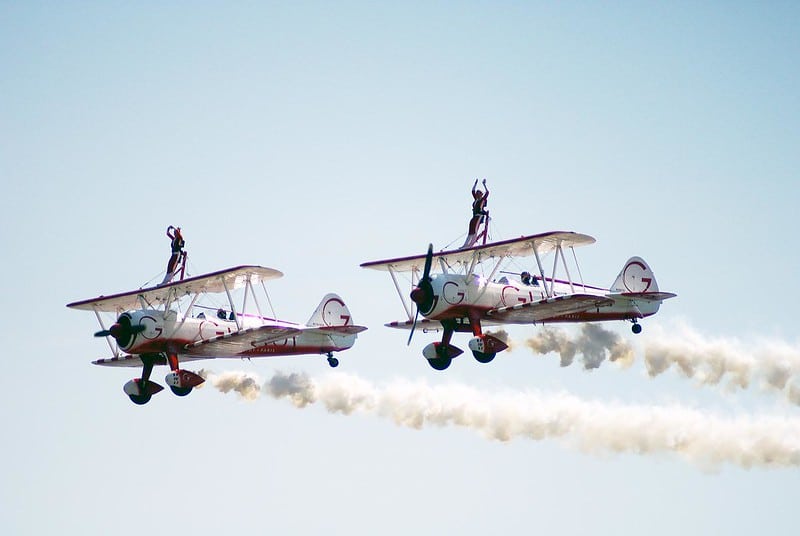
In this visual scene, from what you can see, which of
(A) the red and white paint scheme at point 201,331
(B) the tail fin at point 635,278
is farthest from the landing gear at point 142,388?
(B) the tail fin at point 635,278

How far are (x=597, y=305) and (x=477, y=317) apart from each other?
3890mm

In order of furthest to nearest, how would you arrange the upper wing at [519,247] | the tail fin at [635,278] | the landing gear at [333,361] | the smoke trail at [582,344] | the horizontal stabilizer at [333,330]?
the landing gear at [333,361], the horizontal stabilizer at [333,330], the smoke trail at [582,344], the tail fin at [635,278], the upper wing at [519,247]

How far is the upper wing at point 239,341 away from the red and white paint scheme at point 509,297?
4.10 metres

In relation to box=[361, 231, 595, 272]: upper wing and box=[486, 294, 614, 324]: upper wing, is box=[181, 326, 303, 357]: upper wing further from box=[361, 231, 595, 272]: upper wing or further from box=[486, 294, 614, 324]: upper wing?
box=[486, 294, 614, 324]: upper wing

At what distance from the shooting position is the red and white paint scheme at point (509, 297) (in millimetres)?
63875

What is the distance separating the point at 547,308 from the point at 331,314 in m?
10.3

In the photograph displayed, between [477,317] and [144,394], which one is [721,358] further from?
[144,394]

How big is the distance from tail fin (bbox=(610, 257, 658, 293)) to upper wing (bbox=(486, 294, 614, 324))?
203 cm

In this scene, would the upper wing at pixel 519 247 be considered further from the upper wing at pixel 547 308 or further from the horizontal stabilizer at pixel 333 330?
the horizontal stabilizer at pixel 333 330

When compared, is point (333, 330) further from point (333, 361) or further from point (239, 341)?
point (239, 341)

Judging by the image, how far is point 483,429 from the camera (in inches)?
2707

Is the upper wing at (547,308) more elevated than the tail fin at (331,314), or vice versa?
the tail fin at (331,314)

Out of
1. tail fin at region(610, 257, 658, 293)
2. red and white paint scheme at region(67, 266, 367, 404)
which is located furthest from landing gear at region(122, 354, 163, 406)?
tail fin at region(610, 257, 658, 293)

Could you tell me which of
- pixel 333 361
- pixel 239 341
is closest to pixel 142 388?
pixel 239 341
